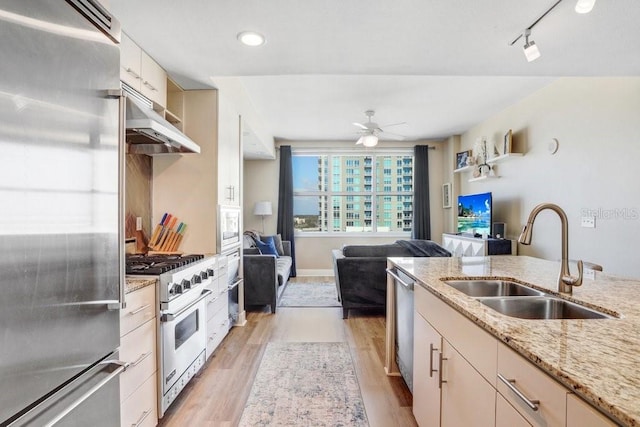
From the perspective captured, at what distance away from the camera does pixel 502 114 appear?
4824 mm

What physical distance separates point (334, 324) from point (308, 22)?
9.54 feet

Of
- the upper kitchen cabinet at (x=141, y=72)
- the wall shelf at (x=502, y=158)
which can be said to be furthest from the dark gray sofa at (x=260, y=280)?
the wall shelf at (x=502, y=158)

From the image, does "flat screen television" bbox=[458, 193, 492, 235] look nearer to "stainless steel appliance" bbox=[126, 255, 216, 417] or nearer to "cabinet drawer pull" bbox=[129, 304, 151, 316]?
"stainless steel appliance" bbox=[126, 255, 216, 417]

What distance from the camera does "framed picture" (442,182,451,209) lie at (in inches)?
251

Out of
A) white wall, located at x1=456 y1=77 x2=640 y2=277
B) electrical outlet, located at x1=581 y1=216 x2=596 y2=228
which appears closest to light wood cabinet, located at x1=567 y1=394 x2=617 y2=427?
white wall, located at x1=456 y1=77 x2=640 y2=277

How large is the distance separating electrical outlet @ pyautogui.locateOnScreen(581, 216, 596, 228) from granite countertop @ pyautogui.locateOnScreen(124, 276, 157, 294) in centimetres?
397

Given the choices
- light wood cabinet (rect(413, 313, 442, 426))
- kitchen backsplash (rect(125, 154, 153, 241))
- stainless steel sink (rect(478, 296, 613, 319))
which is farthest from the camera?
kitchen backsplash (rect(125, 154, 153, 241))

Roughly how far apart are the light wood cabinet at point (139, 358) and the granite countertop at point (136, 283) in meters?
0.02

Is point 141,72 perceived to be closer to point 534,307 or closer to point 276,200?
point 534,307

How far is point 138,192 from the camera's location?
2.62 metres

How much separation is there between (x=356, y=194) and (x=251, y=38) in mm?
4912

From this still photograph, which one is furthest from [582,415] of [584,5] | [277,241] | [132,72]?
[277,241]

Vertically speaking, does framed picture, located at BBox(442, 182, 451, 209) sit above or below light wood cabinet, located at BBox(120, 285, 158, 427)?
above

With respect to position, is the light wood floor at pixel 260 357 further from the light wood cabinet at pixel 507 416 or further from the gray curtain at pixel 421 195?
the gray curtain at pixel 421 195
